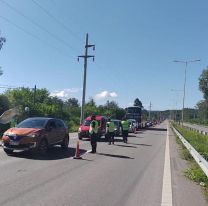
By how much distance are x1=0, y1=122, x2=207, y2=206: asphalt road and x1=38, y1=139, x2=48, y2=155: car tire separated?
32.2 inches

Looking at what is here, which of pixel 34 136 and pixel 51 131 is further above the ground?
pixel 51 131

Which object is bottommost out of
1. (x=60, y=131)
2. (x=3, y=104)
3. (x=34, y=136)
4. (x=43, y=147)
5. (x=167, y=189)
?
(x=167, y=189)

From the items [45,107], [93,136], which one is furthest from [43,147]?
[45,107]

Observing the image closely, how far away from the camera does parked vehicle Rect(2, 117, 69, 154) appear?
49.5 feet

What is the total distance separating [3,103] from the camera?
129 ft

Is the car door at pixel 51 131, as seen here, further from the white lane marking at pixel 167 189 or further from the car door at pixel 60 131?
the white lane marking at pixel 167 189

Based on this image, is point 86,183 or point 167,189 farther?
point 86,183


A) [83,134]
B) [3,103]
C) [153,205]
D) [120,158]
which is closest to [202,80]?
[3,103]

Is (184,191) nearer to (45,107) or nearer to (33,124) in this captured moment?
(33,124)

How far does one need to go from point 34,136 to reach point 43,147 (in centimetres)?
92

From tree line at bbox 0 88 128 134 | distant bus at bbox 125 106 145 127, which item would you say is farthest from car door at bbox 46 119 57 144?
distant bus at bbox 125 106 145 127

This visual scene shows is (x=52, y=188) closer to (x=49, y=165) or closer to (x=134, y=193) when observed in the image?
(x=134, y=193)

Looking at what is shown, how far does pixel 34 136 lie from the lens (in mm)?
15391

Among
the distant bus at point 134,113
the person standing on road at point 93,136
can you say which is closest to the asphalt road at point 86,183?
the person standing on road at point 93,136
